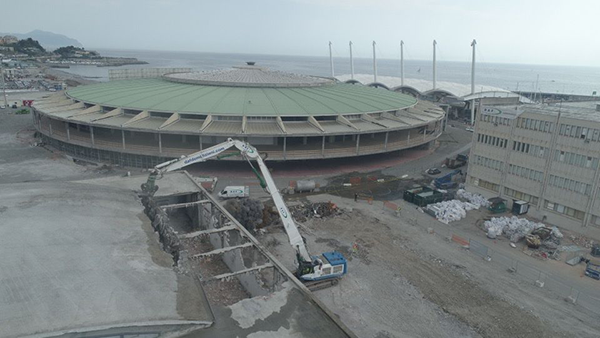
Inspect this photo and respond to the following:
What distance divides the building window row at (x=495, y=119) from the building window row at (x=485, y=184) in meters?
6.47

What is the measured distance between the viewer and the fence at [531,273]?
2569 cm

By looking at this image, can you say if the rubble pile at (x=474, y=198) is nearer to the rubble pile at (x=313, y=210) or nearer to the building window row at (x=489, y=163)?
the building window row at (x=489, y=163)

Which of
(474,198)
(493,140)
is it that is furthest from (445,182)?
(493,140)

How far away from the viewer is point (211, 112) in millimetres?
48750

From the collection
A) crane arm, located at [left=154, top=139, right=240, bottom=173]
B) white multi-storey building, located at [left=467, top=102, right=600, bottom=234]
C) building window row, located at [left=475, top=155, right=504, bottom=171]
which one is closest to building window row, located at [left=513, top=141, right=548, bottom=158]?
white multi-storey building, located at [left=467, top=102, right=600, bottom=234]

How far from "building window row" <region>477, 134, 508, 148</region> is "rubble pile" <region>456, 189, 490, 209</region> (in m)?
5.79

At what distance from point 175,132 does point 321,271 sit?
27939 millimetres

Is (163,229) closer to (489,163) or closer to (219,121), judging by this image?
(219,121)

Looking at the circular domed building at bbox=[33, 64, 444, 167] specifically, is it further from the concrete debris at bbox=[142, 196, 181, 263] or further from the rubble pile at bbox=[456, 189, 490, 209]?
the concrete debris at bbox=[142, 196, 181, 263]

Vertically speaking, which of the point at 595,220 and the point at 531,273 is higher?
the point at 595,220

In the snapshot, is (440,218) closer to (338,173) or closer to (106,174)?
(338,173)

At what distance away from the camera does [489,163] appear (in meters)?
43.2

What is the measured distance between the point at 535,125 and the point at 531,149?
238 cm

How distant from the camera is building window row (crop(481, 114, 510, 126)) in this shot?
136 feet
